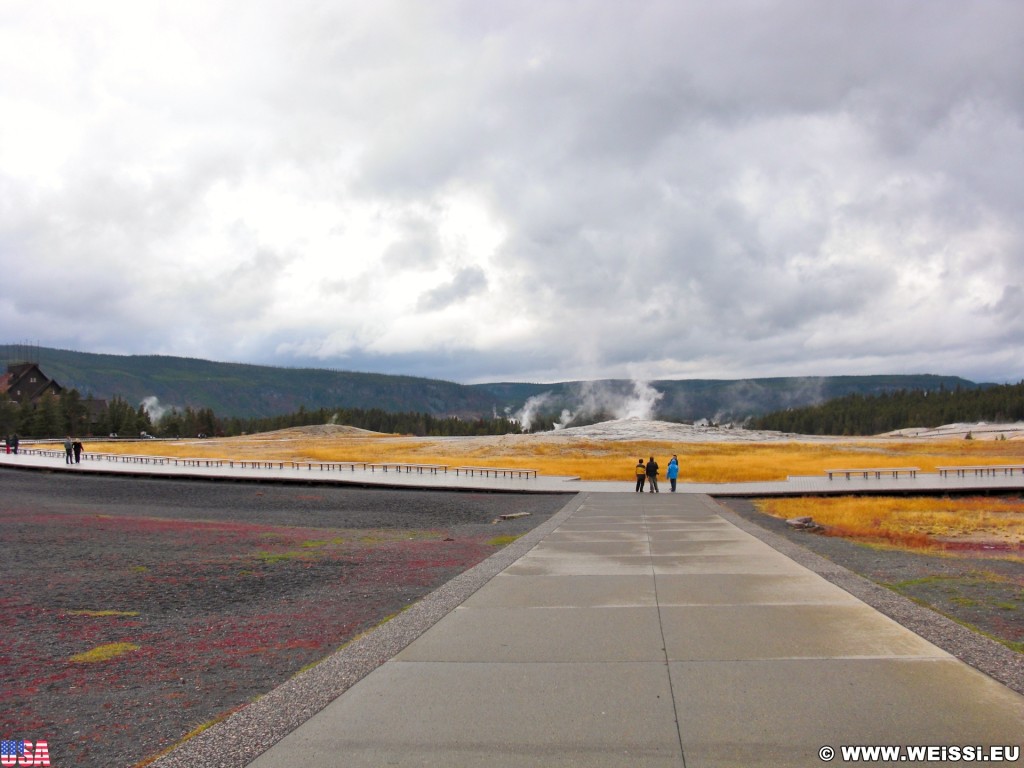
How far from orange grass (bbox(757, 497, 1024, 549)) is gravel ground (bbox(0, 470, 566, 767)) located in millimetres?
8420

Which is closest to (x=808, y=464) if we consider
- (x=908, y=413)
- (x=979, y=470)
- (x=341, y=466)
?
(x=979, y=470)

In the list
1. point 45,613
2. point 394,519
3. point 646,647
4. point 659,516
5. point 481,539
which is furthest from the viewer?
point 394,519

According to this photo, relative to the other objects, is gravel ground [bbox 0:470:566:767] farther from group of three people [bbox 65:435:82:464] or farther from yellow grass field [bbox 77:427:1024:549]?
group of three people [bbox 65:435:82:464]

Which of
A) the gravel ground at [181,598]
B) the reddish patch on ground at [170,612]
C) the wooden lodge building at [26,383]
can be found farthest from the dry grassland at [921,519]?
the wooden lodge building at [26,383]

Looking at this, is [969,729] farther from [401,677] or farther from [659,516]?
[659,516]

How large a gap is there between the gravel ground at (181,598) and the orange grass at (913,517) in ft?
27.6

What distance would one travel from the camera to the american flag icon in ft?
18.4

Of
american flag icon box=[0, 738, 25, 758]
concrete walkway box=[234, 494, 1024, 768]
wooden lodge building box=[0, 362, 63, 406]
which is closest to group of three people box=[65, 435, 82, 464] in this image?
concrete walkway box=[234, 494, 1024, 768]

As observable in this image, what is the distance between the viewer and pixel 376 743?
521 cm

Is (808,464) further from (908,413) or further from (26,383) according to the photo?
(908,413)

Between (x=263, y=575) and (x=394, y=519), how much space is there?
10.8 metres

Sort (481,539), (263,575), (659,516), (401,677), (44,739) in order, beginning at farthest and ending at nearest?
(659,516), (481,539), (263,575), (401,677), (44,739)

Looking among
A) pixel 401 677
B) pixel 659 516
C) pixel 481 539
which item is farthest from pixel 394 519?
pixel 401 677

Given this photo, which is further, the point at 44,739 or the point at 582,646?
the point at 582,646
